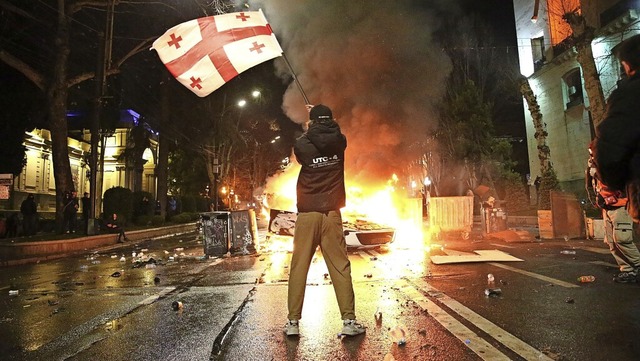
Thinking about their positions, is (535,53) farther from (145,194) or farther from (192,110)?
(145,194)

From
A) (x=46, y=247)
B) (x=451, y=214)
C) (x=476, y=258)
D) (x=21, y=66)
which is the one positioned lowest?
(x=476, y=258)

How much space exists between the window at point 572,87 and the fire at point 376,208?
12.8m

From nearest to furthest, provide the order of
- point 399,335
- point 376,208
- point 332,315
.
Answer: point 399,335, point 332,315, point 376,208

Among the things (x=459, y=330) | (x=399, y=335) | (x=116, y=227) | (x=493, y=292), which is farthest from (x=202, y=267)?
(x=116, y=227)

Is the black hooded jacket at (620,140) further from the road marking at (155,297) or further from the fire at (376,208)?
the fire at (376,208)

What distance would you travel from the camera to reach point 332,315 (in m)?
4.08

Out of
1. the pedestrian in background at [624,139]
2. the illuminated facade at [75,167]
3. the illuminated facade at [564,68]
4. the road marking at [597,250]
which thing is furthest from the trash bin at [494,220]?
the illuminated facade at [75,167]

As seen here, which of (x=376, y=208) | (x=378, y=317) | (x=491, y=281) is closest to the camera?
(x=378, y=317)

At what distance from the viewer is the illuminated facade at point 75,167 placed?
28547 mm

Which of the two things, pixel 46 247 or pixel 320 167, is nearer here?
pixel 320 167

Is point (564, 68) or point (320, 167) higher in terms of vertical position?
point (564, 68)

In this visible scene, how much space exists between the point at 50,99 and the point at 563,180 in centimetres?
2495

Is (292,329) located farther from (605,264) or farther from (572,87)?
(572,87)

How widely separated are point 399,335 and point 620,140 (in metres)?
2.06
